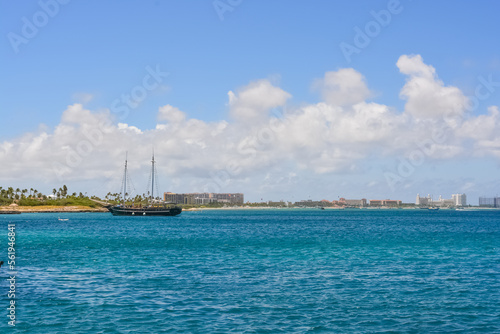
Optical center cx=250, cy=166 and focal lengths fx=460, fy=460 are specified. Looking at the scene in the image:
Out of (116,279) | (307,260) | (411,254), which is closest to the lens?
(116,279)

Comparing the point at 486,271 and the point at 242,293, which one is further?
the point at 486,271

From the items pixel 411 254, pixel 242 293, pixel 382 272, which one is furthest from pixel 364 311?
pixel 411 254

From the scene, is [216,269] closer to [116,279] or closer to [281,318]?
[116,279]

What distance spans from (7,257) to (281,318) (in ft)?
130

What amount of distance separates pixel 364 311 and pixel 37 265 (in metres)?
33.6

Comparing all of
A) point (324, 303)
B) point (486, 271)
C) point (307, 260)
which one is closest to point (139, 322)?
point (324, 303)

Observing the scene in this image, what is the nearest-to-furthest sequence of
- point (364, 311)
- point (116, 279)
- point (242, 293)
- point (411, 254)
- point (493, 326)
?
point (493, 326), point (364, 311), point (242, 293), point (116, 279), point (411, 254)

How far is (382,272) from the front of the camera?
4219 centimetres

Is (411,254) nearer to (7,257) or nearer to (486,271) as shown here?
(486,271)

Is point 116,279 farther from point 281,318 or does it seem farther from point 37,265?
point 281,318

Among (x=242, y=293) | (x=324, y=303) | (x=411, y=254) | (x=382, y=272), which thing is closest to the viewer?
(x=324, y=303)

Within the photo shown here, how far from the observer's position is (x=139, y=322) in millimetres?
24844

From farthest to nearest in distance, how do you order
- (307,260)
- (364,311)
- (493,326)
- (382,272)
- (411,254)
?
(411,254), (307,260), (382,272), (364,311), (493,326)

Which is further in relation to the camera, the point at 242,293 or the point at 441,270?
the point at 441,270
